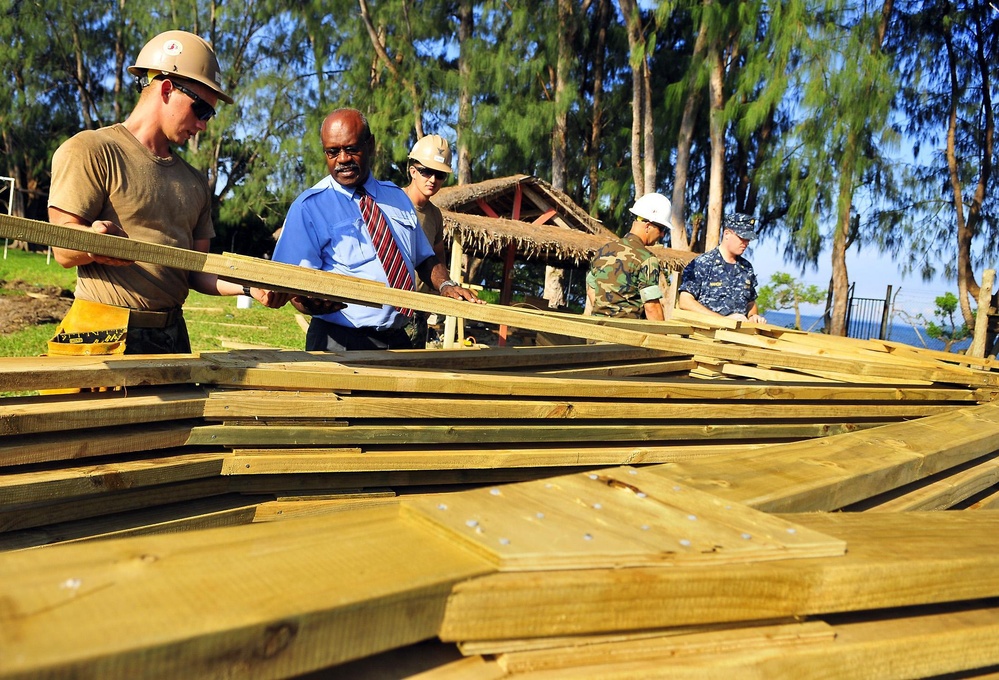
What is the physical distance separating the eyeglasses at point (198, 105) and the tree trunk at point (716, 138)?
16.9 metres

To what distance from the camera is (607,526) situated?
1.29m

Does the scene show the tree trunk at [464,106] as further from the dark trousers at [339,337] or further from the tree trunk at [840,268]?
the dark trousers at [339,337]

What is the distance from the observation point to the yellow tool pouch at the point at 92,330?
2781mm

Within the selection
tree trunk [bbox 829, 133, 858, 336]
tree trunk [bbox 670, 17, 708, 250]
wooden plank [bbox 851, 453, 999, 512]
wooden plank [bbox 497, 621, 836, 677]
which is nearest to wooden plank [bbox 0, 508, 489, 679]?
wooden plank [bbox 497, 621, 836, 677]

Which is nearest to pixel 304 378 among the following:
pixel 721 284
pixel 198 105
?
pixel 198 105

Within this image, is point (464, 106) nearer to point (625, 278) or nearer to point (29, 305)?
point (29, 305)

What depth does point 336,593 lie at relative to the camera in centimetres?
93

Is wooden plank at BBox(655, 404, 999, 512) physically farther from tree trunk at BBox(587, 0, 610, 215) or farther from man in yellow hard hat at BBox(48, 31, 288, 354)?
tree trunk at BBox(587, 0, 610, 215)

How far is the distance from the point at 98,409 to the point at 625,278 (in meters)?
4.07

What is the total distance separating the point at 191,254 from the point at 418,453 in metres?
1.00

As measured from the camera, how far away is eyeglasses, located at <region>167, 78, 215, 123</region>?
2902 mm

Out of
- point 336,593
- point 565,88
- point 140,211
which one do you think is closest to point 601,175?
point 565,88

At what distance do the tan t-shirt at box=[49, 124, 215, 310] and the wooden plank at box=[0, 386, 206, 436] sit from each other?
669mm

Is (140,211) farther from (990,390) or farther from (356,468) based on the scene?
(990,390)
